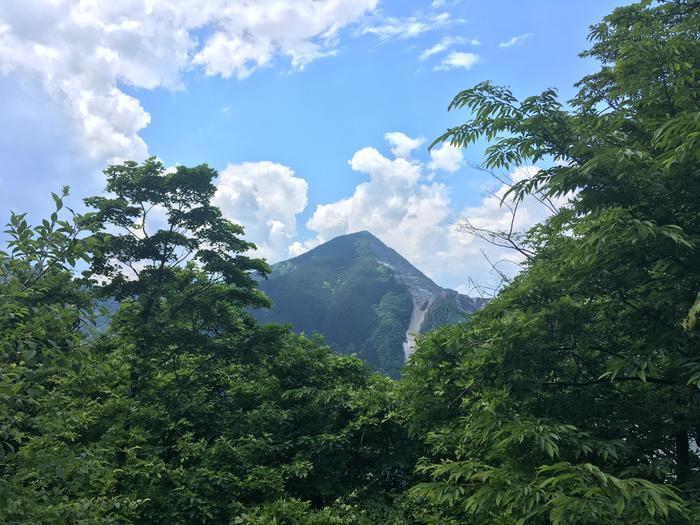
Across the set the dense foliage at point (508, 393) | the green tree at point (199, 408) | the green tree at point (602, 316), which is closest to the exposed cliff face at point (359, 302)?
the green tree at point (199, 408)

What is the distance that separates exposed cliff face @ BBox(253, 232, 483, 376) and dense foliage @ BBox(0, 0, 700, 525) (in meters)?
72.5

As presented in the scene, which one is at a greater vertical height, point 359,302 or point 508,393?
point 359,302

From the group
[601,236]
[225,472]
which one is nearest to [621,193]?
[601,236]

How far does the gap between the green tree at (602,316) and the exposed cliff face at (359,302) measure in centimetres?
7730

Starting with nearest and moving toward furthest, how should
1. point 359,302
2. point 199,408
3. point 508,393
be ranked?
1. point 508,393
2. point 199,408
3. point 359,302

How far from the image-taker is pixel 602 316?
5598 millimetres

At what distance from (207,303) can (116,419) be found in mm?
5639

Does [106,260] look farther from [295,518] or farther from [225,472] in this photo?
[295,518]

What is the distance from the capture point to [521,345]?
213 inches

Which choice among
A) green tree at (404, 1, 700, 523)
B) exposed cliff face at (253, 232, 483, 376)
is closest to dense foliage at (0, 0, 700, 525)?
green tree at (404, 1, 700, 523)

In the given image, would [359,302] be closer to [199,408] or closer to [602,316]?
[199,408]

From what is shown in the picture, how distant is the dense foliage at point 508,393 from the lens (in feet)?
12.6

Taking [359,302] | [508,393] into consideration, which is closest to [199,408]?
[508,393]

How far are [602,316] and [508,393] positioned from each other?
5.30 feet
